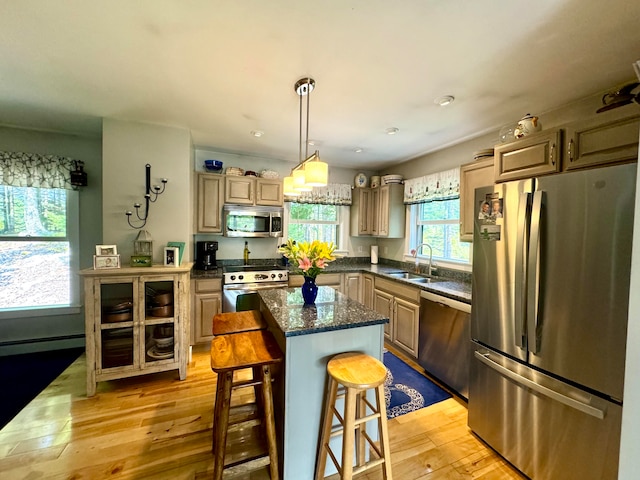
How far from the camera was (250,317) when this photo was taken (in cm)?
201

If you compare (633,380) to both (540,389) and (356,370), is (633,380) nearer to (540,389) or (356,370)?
(540,389)

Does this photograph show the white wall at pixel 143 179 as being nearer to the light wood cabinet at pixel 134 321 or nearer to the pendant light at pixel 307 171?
the light wood cabinet at pixel 134 321

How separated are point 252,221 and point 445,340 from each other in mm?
2694

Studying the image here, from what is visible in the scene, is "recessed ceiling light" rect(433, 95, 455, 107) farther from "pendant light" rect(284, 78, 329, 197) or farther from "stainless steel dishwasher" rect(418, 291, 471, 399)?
"stainless steel dishwasher" rect(418, 291, 471, 399)

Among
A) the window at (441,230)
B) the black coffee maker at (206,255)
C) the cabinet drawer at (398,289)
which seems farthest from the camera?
the black coffee maker at (206,255)

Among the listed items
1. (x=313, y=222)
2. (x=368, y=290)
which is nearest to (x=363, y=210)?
(x=313, y=222)

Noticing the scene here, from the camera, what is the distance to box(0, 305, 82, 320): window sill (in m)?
2.91

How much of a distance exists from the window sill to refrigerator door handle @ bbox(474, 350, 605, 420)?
4255mm

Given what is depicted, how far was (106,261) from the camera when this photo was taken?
241 centimetres

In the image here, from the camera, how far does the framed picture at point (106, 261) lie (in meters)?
2.38

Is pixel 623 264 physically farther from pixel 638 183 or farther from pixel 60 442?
pixel 60 442

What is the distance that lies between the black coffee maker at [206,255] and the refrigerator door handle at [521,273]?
128 inches

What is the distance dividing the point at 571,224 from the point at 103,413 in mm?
3403

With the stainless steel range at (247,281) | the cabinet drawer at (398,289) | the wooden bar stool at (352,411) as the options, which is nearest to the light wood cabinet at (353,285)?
the cabinet drawer at (398,289)
